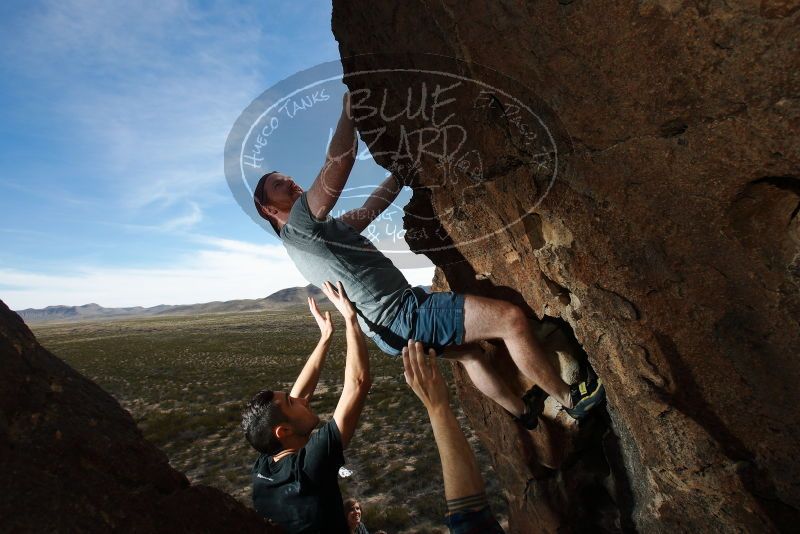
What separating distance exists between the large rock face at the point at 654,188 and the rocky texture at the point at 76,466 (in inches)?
106

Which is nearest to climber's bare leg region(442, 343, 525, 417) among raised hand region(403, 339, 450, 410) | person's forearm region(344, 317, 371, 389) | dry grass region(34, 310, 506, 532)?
person's forearm region(344, 317, 371, 389)

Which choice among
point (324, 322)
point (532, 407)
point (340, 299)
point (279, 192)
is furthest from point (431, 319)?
point (532, 407)

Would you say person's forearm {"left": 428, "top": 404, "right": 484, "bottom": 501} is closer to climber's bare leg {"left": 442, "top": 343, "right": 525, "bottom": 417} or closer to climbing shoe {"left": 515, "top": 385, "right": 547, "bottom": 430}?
climber's bare leg {"left": 442, "top": 343, "right": 525, "bottom": 417}

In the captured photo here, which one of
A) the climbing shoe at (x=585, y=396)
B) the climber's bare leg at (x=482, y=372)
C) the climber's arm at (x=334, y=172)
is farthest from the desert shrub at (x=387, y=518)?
the climber's arm at (x=334, y=172)

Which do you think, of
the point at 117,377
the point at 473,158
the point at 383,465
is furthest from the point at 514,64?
the point at 117,377

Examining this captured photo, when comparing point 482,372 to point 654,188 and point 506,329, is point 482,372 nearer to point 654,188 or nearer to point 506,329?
point 506,329

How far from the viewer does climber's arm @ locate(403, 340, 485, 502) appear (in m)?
2.21

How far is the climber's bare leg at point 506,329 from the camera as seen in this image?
11.4ft

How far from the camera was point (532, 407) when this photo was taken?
4.58 meters

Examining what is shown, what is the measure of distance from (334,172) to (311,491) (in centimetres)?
208

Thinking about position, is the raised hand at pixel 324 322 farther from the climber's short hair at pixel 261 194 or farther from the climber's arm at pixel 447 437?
the climber's arm at pixel 447 437

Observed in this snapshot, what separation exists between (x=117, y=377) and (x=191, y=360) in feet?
25.1

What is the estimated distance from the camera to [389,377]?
69.3 ft

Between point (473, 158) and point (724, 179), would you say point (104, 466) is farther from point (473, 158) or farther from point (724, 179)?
point (724, 179)
